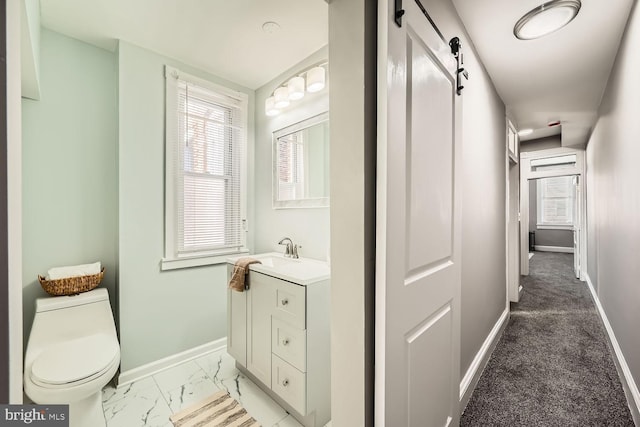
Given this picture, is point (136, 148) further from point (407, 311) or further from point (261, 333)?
point (407, 311)

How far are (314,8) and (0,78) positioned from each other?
1770 mm

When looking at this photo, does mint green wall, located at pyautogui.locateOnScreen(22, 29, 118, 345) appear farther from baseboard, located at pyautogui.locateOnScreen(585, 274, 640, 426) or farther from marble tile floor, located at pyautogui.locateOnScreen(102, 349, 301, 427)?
baseboard, located at pyautogui.locateOnScreen(585, 274, 640, 426)

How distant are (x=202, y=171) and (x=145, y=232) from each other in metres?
0.71

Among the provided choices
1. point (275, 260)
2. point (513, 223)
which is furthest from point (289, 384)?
point (513, 223)

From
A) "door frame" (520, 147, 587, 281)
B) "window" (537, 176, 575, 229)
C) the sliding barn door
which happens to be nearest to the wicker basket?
the sliding barn door

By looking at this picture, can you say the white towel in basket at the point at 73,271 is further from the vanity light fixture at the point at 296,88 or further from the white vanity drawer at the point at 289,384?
the vanity light fixture at the point at 296,88

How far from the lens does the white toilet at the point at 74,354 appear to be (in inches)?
52.8

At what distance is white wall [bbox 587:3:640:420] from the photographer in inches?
61.0

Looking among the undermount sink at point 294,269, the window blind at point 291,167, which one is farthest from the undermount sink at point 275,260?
the window blind at point 291,167

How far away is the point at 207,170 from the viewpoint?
2537mm

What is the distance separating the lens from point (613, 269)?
2.20 m

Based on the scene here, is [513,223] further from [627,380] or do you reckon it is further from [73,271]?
[73,271]

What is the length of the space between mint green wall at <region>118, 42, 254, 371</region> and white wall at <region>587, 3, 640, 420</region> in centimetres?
310

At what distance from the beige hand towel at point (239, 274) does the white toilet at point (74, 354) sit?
0.74 meters
